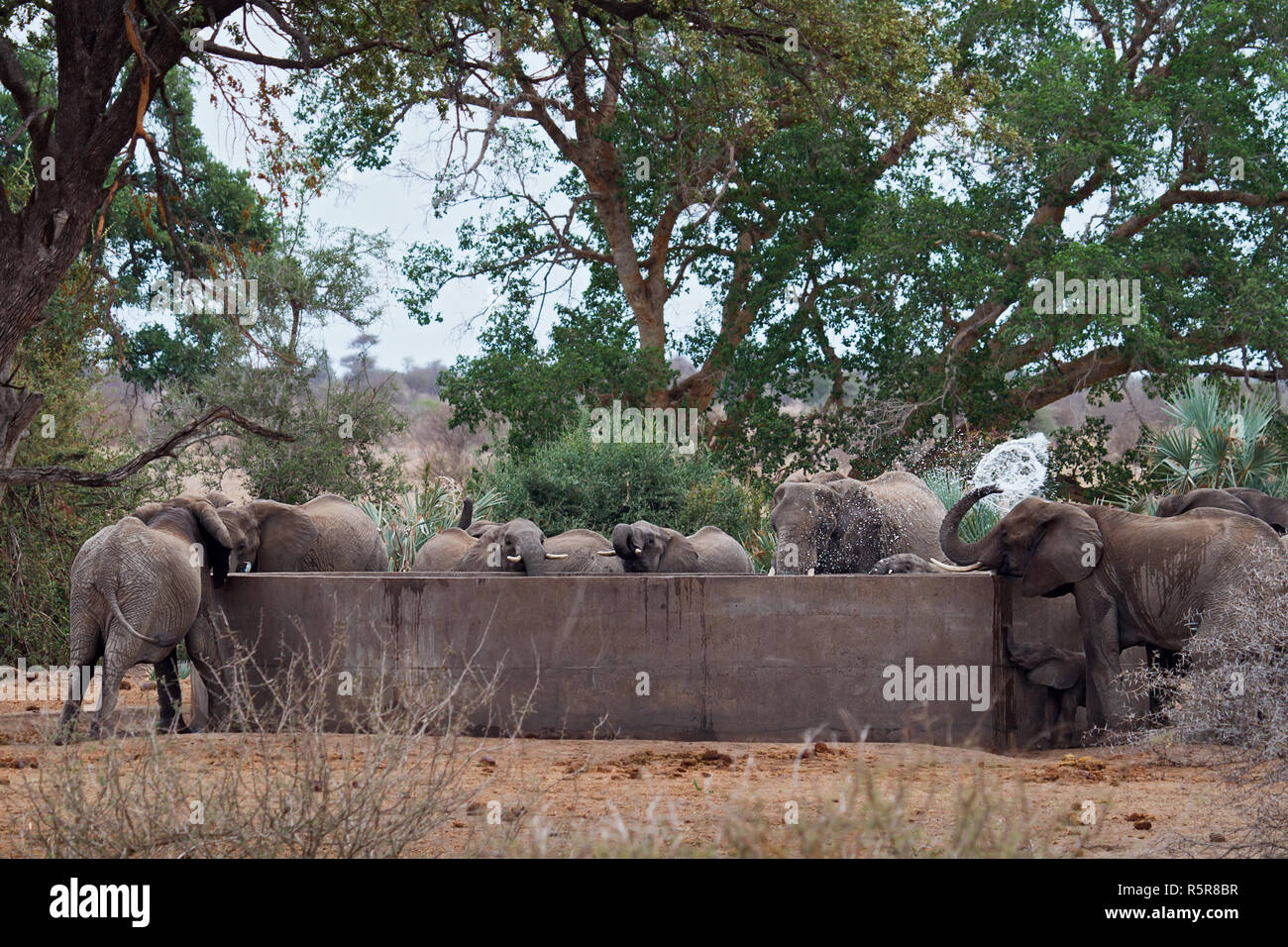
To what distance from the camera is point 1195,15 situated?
73.3ft

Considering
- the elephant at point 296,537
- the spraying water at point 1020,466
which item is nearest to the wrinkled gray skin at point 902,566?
the elephant at point 296,537

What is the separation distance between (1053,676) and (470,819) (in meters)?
4.70

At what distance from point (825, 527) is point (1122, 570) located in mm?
3534

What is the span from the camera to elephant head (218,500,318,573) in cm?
1237

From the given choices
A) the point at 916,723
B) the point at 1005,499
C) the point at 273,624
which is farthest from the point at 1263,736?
the point at 1005,499

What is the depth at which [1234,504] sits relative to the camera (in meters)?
10.9

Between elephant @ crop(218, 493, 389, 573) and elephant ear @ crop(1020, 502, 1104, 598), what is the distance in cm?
655

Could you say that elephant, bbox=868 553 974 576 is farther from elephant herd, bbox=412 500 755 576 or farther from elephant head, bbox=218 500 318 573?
elephant head, bbox=218 500 318 573

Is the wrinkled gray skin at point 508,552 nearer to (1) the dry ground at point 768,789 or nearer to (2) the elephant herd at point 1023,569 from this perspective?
(2) the elephant herd at point 1023,569

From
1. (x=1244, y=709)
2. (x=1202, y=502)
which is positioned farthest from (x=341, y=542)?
(x=1244, y=709)

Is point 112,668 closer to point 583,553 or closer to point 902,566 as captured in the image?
point 583,553

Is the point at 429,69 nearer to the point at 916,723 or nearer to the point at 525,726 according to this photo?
the point at 525,726

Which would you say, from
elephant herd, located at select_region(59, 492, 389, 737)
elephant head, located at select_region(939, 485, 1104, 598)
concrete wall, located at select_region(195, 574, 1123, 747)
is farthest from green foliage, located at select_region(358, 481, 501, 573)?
elephant head, located at select_region(939, 485, 1104, 598)

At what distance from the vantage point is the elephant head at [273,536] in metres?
12.4
